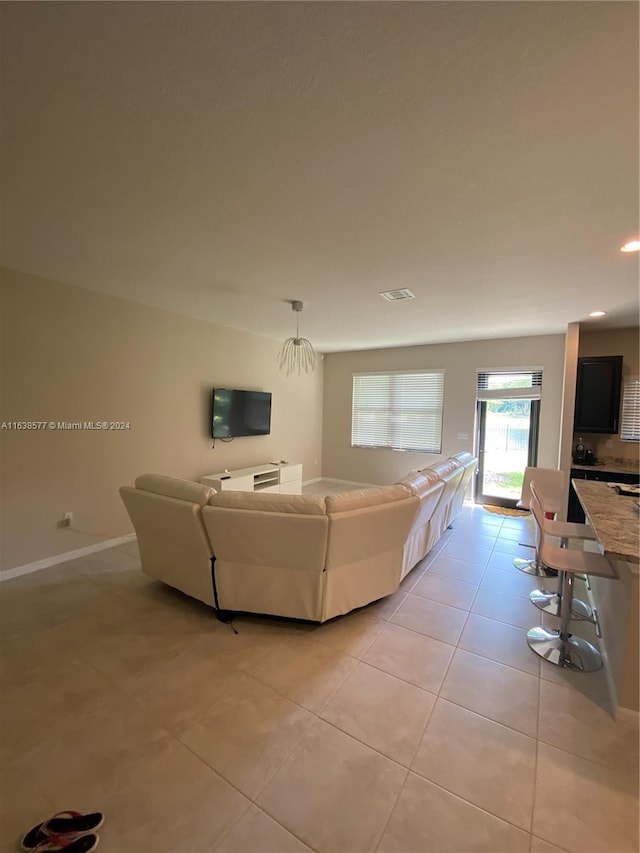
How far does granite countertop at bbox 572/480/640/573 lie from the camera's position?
5.46 feet

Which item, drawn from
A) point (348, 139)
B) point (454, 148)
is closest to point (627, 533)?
point (454, 148)

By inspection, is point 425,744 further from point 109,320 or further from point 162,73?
point 109,320

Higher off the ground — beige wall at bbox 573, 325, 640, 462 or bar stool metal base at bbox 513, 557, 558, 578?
beige wall at bbox 573, 325, 640, 462

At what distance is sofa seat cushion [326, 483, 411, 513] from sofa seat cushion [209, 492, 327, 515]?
0.07 m

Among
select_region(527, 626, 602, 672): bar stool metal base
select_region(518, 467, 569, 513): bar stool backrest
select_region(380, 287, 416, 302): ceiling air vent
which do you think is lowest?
select_region(527, 626, 602, 672): bar stool metal base

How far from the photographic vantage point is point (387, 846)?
122cm

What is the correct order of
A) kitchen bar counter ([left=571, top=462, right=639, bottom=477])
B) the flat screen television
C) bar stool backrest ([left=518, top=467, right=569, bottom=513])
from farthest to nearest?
the flat screen television < kitchen bar counter ([left=571, top=462, right=639, bottom=477]) < bar stool backrest ([left=518, top=467, right=569, bottom=513])

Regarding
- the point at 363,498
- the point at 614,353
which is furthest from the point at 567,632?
the point at 614,353

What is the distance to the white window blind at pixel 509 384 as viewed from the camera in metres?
5.26

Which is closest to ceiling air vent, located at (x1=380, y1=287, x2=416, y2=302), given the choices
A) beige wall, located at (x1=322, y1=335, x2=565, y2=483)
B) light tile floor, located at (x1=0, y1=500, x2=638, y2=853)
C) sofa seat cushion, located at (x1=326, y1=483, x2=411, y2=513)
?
sofa seat cushion, located at (x1=326, y1=483, x2=411, y2=513)

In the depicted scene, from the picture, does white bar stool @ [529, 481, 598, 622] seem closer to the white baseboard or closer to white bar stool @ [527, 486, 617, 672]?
white bar stool @ [527, 486, 617, 672]

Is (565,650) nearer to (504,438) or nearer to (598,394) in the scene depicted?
(598,394)

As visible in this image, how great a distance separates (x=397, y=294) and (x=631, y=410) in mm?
3680

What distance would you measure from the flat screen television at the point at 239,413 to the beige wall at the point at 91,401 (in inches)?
5.9
